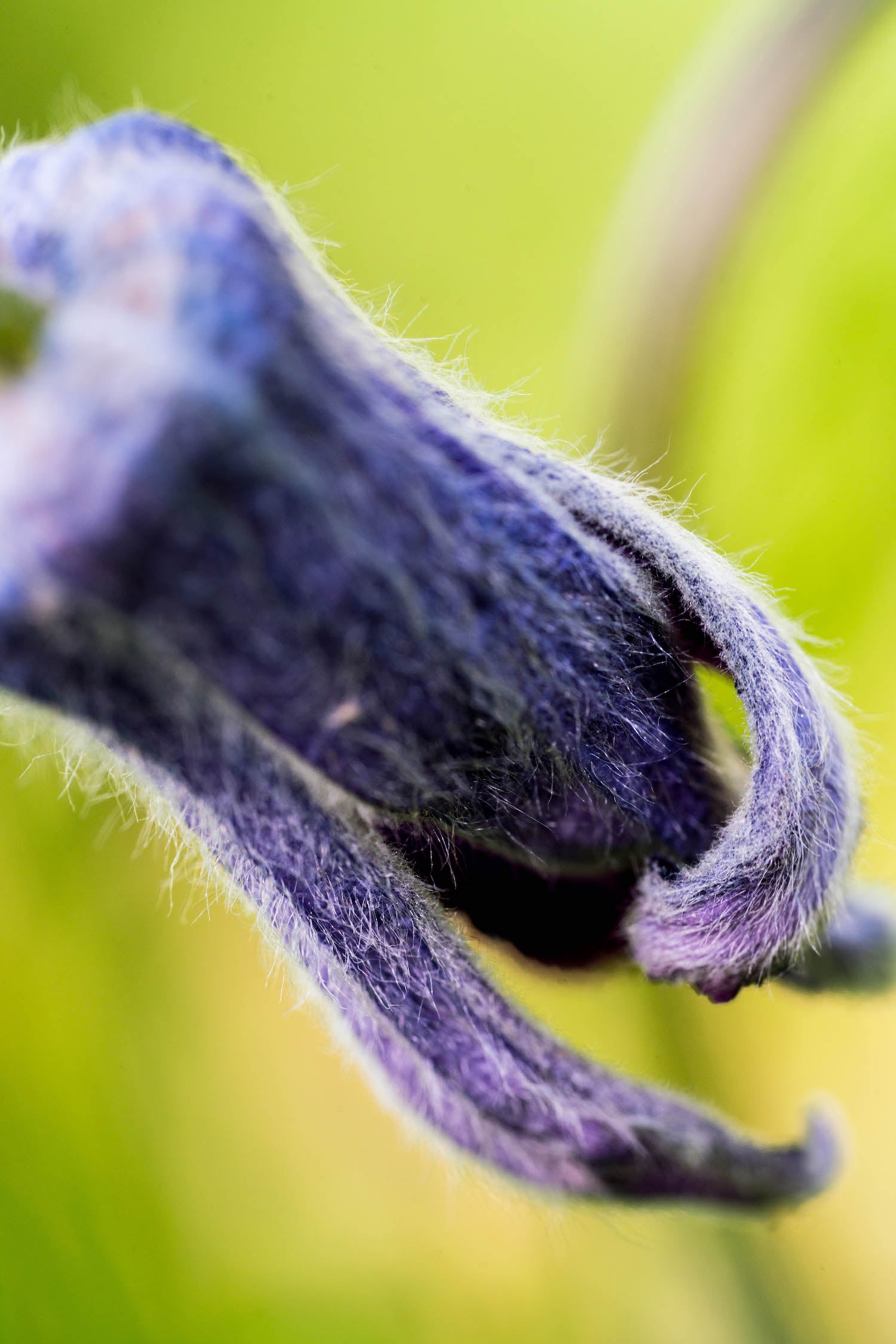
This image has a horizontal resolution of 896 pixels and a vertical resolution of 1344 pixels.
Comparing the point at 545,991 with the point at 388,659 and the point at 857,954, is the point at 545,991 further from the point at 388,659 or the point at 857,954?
the point at 388,659

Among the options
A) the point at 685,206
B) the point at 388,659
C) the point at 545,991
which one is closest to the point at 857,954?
the point at 545,991

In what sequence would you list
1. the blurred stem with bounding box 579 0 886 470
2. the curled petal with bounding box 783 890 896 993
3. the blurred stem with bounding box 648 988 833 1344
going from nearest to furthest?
the curled petal with bounding box 783 890 896 993
the blurred stem with bounding box 579 0 886 470
the blurred stem with bounding box 648 988 833 1344

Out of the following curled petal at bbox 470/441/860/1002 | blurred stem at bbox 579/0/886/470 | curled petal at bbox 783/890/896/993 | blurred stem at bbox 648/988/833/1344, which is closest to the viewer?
curled petal at bbox 470/441/860/1002

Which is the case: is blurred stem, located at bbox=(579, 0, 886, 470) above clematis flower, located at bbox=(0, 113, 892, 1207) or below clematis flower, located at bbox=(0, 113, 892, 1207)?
above

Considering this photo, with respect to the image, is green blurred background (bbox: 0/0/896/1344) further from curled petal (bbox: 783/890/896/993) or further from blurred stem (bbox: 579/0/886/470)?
curled petal (bbox: 783/890/896/993)

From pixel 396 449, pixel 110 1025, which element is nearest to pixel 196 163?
pixel 396 449

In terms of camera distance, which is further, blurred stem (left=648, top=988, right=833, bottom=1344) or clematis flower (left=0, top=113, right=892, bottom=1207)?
blurred stem (left=648, top=988, right=833, bottom=1344)

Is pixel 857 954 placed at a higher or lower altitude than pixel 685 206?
lower

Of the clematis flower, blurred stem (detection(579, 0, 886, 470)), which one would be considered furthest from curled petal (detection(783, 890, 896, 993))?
blurred stem (detection(579, 0, 886, 470))
